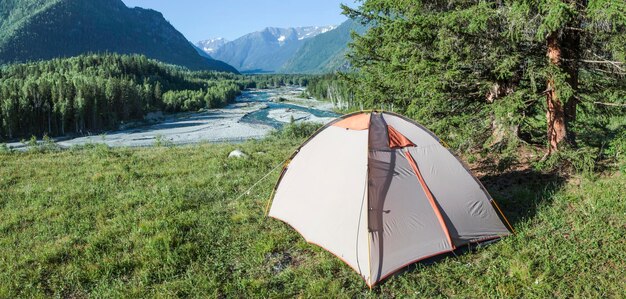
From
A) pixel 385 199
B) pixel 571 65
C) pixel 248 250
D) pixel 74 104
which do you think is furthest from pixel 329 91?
pixel 385 199

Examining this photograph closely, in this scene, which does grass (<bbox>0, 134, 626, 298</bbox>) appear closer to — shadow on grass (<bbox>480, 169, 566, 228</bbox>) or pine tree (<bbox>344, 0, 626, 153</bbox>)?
shadow on grass (<bbox>480, 169, 566, 228</bbox>)

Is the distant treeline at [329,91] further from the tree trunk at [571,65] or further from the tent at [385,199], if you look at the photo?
the tent at [385,199]

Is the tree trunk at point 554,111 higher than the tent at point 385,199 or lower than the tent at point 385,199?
higher

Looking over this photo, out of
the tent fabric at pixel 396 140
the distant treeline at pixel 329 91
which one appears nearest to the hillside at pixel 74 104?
the distant treeline at pixel 329 91

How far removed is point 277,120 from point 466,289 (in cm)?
7871

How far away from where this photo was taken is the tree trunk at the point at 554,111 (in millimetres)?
8375

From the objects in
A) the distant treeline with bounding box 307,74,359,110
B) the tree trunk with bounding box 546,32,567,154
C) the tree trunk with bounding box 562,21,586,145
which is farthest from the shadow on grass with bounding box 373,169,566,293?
Answer: the distant treeline with bounding box 307,74,359,110

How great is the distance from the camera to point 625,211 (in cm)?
670

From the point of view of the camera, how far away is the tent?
5.80 meters

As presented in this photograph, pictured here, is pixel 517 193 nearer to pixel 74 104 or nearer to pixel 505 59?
pixel 505 59

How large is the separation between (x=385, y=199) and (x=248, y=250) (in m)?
2.50

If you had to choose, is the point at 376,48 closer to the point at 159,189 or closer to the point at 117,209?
the point at 159,189

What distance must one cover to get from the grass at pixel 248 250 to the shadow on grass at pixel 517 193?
36 mm

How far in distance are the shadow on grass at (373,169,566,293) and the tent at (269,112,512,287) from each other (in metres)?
0.13
